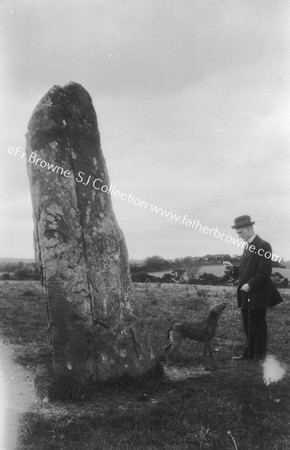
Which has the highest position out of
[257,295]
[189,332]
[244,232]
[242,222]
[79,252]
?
[242,222]

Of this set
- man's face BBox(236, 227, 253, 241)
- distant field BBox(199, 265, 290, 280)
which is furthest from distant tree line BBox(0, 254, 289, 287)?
man's face BBox(236, 227, 253, 241)

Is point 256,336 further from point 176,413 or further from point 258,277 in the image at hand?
point 176,413

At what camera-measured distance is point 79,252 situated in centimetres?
697

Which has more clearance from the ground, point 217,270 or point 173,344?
point 217,270

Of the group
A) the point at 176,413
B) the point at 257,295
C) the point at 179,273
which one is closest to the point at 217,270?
the point at 179,273

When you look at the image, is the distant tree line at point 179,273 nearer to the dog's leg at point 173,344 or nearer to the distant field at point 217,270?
the distant field at point 217,270

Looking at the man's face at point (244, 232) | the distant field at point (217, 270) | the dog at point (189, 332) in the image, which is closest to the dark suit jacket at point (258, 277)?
the man's face at point (244, 232)

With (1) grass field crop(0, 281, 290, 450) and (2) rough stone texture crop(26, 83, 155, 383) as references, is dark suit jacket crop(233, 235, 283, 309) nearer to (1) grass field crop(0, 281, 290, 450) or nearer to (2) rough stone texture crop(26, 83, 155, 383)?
(1) grass field crop(0, 281, 290, 450)

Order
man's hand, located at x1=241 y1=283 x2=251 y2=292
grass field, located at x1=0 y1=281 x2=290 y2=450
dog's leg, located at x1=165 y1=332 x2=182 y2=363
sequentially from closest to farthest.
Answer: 1. grass field, located at x1=0 y1=281 x2=290 y2=450
2. dog's leg, located at x1=165 y1=332 x2=182 y2=363
3. man's hand, located at x1=241 y1=283 x2=251 y2=292

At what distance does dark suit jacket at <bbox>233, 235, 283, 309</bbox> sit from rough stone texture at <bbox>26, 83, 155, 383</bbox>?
2.30 metres

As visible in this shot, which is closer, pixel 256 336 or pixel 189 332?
pixel 189 332

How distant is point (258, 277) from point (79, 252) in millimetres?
3465

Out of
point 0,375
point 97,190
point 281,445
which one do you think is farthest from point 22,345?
point 281,445

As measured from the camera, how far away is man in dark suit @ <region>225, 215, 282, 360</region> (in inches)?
327
